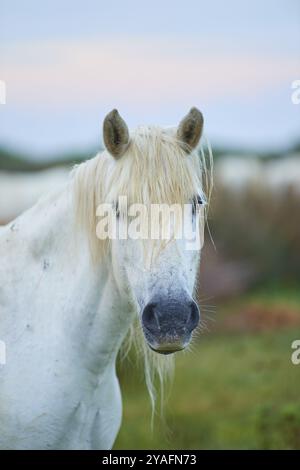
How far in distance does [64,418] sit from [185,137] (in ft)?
4.78

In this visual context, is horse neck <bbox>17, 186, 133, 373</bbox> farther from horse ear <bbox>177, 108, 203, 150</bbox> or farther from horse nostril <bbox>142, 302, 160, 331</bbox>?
→ horse ear <bbox>177, 108, 203, 150</bbox>

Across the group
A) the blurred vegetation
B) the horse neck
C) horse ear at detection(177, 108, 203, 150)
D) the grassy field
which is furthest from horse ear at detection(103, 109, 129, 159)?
the blurred vegetation

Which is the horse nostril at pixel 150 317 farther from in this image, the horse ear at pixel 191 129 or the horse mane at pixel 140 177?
the horse ear at pixel 191 129

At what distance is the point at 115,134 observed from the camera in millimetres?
3225

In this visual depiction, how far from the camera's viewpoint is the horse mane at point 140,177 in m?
3.13

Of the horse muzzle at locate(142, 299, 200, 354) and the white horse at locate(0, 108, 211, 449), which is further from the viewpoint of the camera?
the white horse at locate(0, 108, 211, 449)

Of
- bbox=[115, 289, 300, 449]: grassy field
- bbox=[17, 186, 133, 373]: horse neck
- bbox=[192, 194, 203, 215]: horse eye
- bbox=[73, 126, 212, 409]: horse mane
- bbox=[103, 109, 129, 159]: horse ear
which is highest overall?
bbox=[103, 109, 129, 159]: horse ear

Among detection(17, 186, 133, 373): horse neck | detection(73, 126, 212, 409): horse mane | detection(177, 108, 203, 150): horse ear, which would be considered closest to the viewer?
detection(73, 126, 212, 409): horse mane

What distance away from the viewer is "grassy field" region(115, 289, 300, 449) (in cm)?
582

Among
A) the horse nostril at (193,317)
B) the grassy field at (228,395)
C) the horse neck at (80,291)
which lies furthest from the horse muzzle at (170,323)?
the grassy field at (228,395)

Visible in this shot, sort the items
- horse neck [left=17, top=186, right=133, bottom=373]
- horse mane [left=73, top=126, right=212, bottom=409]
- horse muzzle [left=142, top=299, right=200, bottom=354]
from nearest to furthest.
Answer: horse muzzle [left=142, top=299, right=200, bottom=354] → horse mane [left=73, top=126, right=212, bottom=409] → horse neck [left=17, top=186, right=133, bottom=373]

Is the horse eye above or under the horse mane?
under

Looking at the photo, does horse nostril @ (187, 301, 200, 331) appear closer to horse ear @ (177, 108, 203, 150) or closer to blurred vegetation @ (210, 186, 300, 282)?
horse ear @ (177, 108, 203, 150)

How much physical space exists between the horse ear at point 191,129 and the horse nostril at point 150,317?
83 cm
